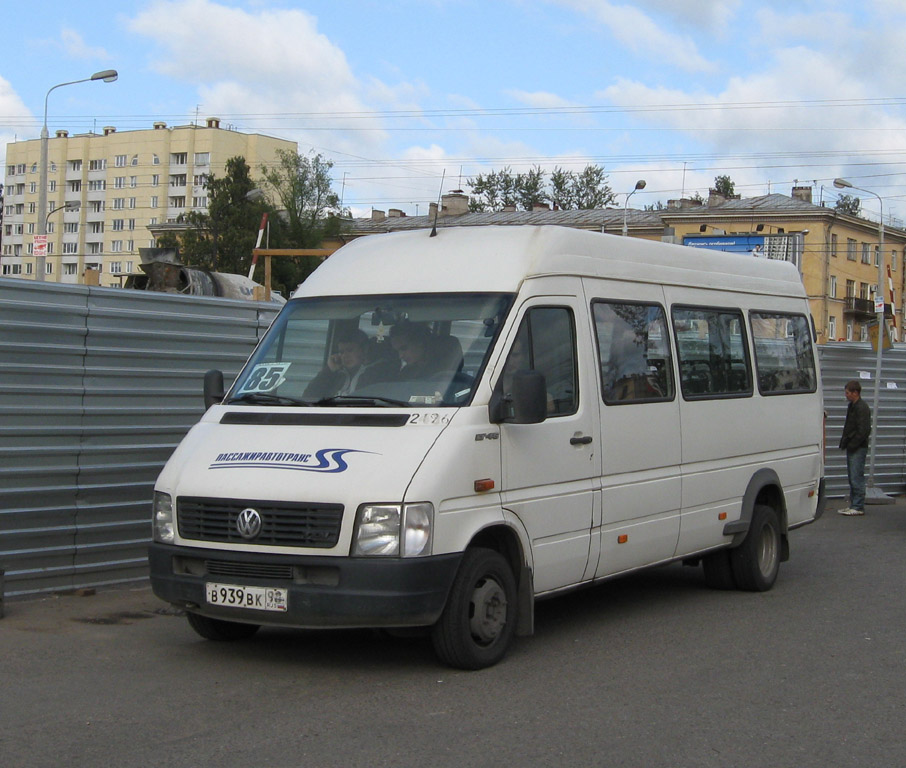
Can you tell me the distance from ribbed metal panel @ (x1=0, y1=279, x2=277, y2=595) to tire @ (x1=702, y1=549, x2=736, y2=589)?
4.43m

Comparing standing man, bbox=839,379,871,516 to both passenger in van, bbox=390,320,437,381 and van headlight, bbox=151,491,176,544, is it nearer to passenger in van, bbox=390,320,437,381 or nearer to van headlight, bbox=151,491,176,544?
passenger in van, bbox=390,320,437,381

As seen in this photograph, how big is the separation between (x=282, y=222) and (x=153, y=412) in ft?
171

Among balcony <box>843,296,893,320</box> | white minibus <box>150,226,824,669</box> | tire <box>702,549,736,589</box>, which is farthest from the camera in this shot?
balcony <box>843,296,893,320</box>

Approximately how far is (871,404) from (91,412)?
1350cm

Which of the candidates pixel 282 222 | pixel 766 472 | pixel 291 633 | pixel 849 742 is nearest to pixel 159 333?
pixel 291 633

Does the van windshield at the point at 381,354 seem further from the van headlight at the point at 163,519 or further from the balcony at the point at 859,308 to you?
the balcony at the point at 859,308

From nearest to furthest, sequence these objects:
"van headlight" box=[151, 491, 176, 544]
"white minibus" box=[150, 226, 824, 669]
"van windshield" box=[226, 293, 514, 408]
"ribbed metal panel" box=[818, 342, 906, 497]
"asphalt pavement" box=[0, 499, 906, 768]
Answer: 1. "asphalt pavement" box=[0, 499, 906, 768]
2. "white minibus" box=[150, 226, 824, 669]
3. "van headlight" box=[151, 491, 176, 544]
4. "van windshield" box=[226, 293, 514, 408]
5. "ribbed metal panel" box=[818, 342, 906, 497]

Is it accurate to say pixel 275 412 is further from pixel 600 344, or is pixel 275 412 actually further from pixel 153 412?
pixel 153 412

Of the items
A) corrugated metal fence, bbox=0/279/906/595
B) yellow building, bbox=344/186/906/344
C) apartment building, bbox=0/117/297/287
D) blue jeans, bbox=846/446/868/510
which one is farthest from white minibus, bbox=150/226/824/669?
apartment building, bbox=0/117/297/287

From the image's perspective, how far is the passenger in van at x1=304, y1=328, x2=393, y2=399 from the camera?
24.4 ft

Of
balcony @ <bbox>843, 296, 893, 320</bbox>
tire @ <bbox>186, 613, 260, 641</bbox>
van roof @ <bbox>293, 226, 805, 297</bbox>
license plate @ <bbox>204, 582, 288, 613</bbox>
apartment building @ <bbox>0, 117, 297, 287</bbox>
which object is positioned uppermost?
apartment building @ <bbox>0, 117, 297, 287</bbox>

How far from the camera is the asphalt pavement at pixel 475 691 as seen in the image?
5590 mm

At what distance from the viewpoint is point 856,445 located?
55.8 feet

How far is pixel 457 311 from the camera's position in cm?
755
